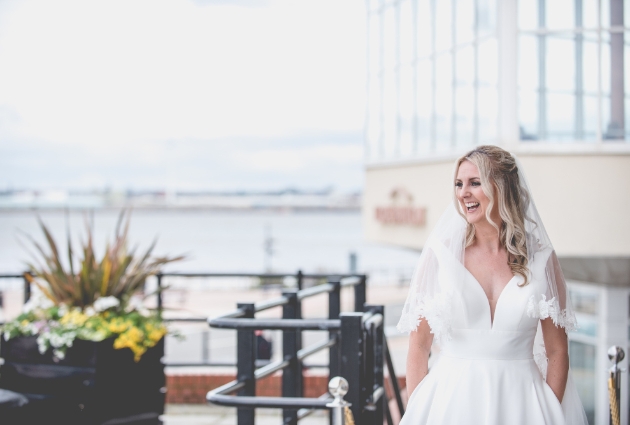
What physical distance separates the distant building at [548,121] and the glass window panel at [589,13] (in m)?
0.02

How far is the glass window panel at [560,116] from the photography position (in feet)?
39.9

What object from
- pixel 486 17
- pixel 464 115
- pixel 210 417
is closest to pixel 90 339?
pixel 210 417

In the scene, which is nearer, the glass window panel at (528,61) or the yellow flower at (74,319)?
the yellow flower at (74,319)

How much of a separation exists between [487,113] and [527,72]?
102 cm

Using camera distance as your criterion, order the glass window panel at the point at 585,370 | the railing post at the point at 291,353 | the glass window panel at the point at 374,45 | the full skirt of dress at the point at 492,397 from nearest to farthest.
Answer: the full skirt of dress at the point at 492,397
the railing post at the point at 291,353
the glass window panel at the point at 585,370
the glass window panel at the point at 374,45

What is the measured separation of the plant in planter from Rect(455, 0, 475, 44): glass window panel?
369 inches

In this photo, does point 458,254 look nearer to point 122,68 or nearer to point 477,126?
point 477,126

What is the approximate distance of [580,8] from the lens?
1181cm

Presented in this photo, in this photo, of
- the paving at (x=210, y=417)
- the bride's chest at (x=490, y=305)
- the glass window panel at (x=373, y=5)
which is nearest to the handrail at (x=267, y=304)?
the bride's chest at (x=490, y=305)

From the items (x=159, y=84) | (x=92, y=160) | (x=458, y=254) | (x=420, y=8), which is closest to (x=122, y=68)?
(x=159, y=84)

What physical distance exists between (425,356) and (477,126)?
34.5 ft

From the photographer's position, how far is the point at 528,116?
12336 mm

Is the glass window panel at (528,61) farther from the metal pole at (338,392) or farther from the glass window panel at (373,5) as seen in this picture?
the metal pole at (338,392)

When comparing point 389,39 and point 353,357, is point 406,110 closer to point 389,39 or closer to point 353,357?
point 389,39
